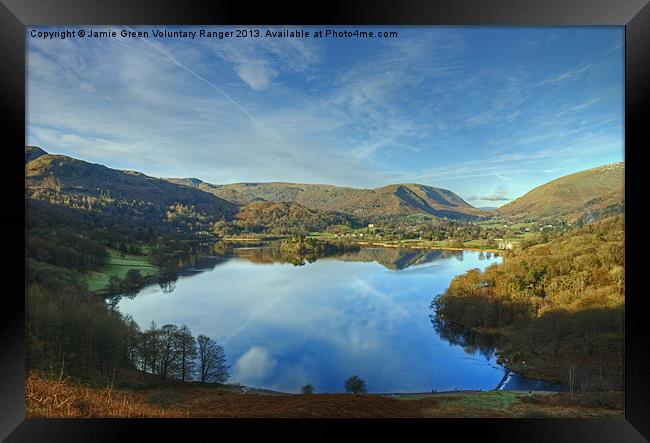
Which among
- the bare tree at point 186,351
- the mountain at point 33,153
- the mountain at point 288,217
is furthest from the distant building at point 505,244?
the mountain at point 33,153

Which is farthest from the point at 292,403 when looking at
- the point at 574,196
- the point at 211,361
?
the point at 574,196

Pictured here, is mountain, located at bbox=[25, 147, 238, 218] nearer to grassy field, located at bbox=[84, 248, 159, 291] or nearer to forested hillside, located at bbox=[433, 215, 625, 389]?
grassy field, located at bbox=[84, 248, 159, 291]

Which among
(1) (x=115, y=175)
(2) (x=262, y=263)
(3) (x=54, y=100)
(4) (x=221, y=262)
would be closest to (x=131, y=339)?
(4) (x=221, y=262)

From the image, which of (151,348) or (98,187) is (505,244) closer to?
(151,348)

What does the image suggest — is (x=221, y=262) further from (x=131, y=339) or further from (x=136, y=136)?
(x=136, y=136)

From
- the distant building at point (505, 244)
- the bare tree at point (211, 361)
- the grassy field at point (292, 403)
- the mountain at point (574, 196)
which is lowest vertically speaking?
the grassy field at point (292, 403)

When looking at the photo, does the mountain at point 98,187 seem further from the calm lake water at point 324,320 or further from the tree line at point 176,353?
A: the tree line at point 176,353

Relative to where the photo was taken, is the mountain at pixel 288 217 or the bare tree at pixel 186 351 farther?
the mountain at pixel 288 217
